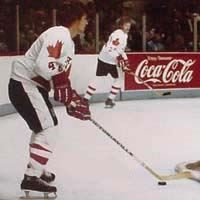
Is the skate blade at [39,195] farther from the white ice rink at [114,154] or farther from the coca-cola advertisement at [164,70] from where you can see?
the coca-cola advertisement at [164,70]

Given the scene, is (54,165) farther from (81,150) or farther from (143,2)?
(143,2)

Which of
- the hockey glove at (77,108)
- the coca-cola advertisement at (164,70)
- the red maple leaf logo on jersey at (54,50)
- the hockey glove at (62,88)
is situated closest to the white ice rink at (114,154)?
the hockey glove at (77,108)

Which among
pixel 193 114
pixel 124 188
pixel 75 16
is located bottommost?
pixel 193 114

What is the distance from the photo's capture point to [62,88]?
3984 mm

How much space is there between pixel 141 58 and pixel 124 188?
24.9ft

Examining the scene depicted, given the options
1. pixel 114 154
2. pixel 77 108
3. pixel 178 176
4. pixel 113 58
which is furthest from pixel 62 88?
pixel 113 58

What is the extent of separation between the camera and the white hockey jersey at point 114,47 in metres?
9.64

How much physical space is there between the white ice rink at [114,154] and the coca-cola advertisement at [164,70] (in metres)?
1.97

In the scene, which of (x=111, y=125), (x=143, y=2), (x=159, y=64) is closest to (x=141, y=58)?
(x=159, y=64)

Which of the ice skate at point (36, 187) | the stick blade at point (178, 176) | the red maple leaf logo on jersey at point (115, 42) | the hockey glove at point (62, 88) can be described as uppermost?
the hockey glove at point (62, 88)

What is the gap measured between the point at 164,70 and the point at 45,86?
27.0 feet

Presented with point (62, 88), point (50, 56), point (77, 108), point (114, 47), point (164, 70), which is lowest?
point (164, 70)

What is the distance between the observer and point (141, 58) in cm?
1205

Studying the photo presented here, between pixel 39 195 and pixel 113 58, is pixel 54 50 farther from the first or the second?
pixel 113 58
